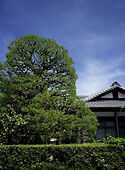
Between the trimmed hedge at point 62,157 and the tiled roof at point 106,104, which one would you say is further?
the tiled roof at point 106,104

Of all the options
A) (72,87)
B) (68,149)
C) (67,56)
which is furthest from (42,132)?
(67,56)

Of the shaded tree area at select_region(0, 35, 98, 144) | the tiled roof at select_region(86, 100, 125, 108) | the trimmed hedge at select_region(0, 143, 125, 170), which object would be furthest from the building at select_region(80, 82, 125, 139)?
the trimmed hedge at select_region(0, 143, 125, 170)

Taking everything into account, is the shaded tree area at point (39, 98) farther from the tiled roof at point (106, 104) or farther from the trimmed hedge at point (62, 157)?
the tiled roof at point (106, 104)

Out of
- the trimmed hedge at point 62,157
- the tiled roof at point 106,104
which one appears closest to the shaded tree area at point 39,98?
the trimmed hedge at point 62,157

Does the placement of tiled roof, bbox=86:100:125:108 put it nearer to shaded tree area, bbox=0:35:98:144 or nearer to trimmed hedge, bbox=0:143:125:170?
shaded tree area, bbox=0:35:98:144

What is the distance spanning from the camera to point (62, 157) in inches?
562

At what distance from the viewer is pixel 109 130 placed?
2281cm

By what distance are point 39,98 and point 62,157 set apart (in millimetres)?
2980

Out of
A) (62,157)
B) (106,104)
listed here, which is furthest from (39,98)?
(106,104)

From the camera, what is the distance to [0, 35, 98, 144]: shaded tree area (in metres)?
15.1

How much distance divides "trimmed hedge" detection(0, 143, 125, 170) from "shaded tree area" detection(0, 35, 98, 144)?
45.5 inches

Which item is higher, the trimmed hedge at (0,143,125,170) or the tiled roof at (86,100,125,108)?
the tiled roof at (86,100,125,108)

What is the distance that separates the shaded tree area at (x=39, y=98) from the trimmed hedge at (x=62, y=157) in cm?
115

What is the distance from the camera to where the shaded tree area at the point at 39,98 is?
49.6ft
